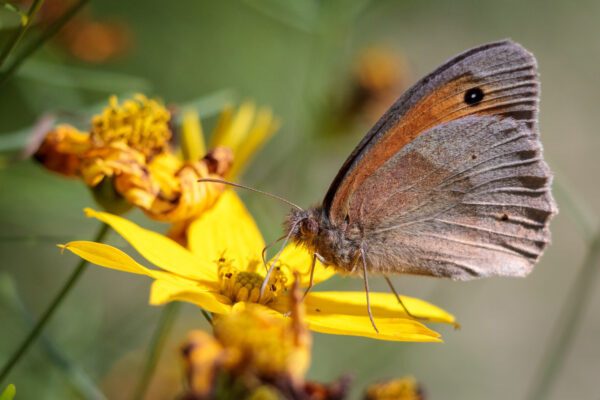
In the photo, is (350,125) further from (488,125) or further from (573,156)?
(573,156)

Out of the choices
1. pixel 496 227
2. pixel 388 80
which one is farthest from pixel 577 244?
pixel 496 227

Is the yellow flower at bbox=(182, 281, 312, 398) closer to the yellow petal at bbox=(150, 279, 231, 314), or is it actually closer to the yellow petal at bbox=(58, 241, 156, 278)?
the yellow petal at bbox=(150, 279, 231, 314)

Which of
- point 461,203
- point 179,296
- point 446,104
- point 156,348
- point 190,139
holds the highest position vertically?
point 446,104

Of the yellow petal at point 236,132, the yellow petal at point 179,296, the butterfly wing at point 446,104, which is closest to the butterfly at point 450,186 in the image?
the butterfly wing at point 446,104

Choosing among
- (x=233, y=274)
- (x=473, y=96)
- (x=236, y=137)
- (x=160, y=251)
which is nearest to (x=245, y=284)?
(x=233, y=274)

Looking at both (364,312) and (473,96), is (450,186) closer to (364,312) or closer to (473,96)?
(473,96)

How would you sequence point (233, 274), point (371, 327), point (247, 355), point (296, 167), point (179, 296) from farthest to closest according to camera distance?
point (296, 167) → point (233, 274) → point (371, 327) → point (179, 296) → point (247, 355)
